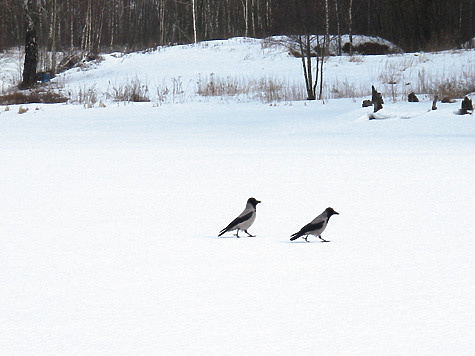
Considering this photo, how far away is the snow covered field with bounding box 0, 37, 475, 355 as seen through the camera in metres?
3.01

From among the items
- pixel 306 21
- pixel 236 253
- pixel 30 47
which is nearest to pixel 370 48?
pixel 306 21

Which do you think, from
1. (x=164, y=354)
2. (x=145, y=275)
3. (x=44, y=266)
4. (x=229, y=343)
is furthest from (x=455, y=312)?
(x=44, y=266)

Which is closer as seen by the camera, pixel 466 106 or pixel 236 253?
pixel 236 253

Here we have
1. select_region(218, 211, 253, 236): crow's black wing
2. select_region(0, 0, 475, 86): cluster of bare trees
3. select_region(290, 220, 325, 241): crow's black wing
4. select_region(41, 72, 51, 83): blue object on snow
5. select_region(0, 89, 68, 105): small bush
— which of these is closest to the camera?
select_region(290, 220, 325, 241): crow's black wing

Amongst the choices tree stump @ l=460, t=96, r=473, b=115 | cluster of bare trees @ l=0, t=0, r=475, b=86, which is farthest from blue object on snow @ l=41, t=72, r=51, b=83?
tree stump @ l=460, t=96, r=473, b=115

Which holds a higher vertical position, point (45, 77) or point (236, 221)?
point (45, 77)

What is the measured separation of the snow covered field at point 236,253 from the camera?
9.86ft

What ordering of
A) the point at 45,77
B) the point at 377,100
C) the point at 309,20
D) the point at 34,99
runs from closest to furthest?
the point at 377,100 < the point at 309,20 < the point at 34,99 < the point at 45,77

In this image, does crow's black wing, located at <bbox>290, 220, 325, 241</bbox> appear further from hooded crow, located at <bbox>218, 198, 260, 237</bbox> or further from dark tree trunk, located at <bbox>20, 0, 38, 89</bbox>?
dark tree trunk, located at <bbox>20, 0, 38, 89</bbox>

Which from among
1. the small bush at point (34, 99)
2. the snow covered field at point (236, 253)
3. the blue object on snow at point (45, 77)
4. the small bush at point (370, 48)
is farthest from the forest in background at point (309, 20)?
the snow covered field at point (236, 253)

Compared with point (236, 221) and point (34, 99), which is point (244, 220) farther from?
point (34, 99)

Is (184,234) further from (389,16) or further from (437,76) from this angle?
(389,16)

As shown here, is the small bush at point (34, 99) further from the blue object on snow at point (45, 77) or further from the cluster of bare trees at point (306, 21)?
the blue object on snow at point (45, 77)

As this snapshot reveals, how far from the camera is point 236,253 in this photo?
4.62m
